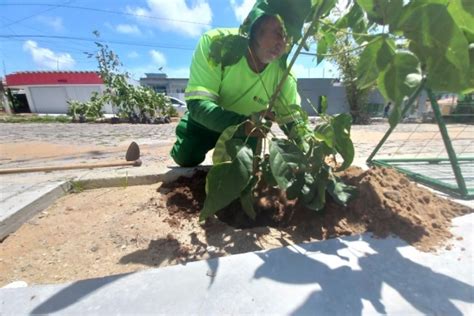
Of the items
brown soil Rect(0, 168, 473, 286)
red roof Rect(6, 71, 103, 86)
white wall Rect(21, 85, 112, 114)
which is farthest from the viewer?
white wall Rect(21, 85, 112, 114)

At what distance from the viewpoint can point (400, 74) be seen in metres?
0.87

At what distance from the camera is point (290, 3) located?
39.5 inches

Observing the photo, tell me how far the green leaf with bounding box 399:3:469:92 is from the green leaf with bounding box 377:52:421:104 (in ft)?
0.18

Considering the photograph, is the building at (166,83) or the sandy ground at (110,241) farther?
the building at (166,83)

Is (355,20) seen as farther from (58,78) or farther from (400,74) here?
(58,78)

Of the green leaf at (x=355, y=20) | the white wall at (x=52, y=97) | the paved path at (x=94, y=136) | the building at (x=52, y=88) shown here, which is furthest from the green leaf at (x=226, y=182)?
the white wall at (x=52, y=97)

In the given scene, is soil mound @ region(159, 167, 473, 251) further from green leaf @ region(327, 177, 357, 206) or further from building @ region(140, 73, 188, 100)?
building @ region(140, 73, 188, 100)

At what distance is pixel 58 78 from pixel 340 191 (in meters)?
31.7

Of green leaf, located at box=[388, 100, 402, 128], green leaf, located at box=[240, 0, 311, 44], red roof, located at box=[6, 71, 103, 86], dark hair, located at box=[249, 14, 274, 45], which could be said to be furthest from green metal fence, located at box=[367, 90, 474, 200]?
red roof, located at box=[6, 71, 103, 86]

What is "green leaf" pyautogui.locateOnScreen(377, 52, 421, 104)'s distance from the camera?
2.80 feet

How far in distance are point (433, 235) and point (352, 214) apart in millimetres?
297

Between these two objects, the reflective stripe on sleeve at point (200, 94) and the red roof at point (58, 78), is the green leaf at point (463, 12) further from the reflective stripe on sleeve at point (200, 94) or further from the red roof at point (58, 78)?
the red roof at point (58, 78)

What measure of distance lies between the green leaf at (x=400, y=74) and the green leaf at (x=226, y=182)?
0.49 metres

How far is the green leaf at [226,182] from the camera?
3.44ft
